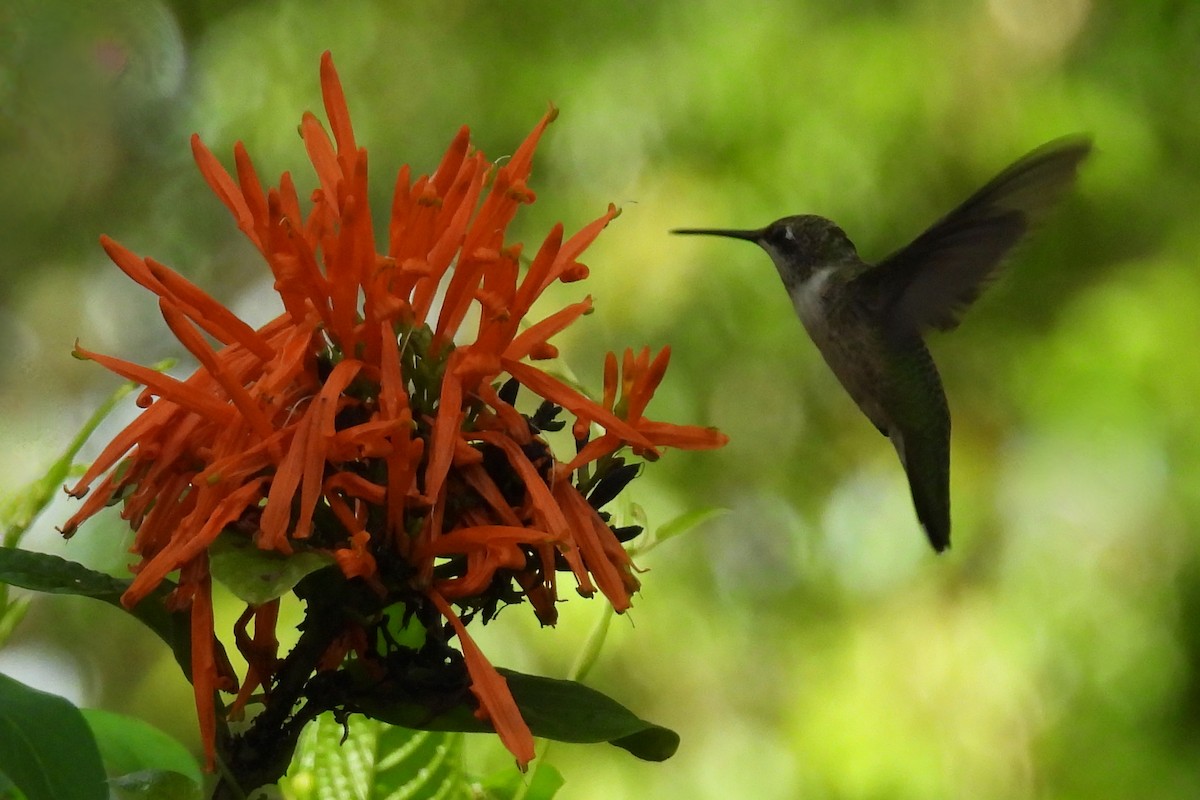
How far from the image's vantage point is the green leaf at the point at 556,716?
1.48 feet

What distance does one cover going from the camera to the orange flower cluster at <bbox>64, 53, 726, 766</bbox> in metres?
0.43

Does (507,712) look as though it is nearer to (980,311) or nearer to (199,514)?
(199,514)

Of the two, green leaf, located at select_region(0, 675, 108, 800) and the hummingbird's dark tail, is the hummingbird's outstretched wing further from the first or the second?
green leaf, located at select_region(0, 675, 108, 800)

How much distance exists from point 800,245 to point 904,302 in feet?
0.31

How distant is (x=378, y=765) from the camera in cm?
64

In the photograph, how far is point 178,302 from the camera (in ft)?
1.51

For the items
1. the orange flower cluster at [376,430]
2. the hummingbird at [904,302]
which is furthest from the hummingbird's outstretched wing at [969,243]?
the orange flower cluster at [376,430]

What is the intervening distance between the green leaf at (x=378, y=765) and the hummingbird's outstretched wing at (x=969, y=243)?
18.8 inches

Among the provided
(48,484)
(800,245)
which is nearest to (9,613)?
(48,484)

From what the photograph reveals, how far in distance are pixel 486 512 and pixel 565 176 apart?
144 centimetres

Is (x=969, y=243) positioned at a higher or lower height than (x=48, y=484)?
higher

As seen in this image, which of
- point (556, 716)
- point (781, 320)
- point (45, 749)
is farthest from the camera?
point (781, 320)

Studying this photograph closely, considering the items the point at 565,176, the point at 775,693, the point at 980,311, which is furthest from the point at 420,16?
the point at 775,693

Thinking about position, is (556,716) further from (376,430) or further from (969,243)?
(969,243)
